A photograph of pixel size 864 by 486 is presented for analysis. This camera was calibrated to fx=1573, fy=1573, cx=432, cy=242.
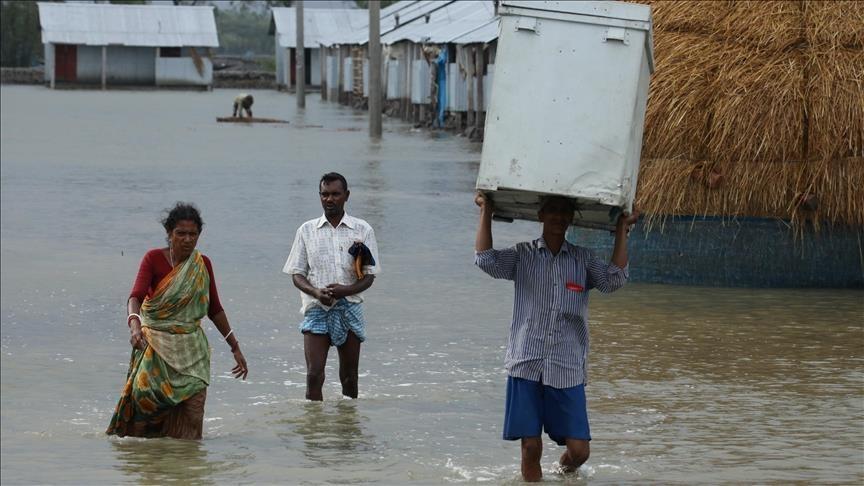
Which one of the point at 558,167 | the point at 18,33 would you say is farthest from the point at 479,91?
the point at 18,33

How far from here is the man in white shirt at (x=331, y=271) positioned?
7473 millimetres

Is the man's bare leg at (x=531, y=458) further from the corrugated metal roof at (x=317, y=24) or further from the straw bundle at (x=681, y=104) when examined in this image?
the corrugated metal roof at (x=317, y=24)

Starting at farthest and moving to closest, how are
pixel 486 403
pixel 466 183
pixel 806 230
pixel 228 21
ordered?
pixel 228 21
pixel 466 183
pixel 806 230
pixel 486 403

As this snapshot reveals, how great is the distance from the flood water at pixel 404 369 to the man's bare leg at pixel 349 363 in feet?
0.40

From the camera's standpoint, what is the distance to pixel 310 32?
212 feet

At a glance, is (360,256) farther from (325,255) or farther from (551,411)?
(551,411)

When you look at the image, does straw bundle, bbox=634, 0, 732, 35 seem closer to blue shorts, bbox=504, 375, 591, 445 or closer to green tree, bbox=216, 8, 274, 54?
blue shorts, bbox=504, 375, 591, 445

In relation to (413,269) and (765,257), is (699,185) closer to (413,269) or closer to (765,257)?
(765,257)

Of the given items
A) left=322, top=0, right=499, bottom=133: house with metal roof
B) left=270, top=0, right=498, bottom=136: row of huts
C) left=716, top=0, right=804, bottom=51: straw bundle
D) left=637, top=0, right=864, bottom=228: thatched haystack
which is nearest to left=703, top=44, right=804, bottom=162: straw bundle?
left=637, top=0, right=864, bottom=228: thatched haystack

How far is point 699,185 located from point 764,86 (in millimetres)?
854

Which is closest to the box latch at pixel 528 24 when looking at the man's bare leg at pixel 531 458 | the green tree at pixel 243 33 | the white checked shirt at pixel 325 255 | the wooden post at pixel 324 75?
the man's bare leg at pixel 531 458

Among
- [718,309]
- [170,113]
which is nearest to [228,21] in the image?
[170,113]

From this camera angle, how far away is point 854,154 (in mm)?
11328

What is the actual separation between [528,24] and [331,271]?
1.92m
